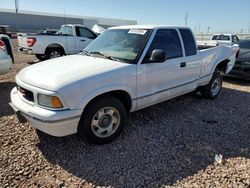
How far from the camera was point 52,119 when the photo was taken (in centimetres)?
315

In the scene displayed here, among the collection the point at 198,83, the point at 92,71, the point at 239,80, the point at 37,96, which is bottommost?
the point at 239,80

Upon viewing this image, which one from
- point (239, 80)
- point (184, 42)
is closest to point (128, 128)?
point (184, 42)

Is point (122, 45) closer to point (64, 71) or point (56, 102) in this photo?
point (64, 71)

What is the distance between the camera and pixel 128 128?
4457mm

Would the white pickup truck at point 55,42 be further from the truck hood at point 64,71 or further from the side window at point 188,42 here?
the side window at point 188,42

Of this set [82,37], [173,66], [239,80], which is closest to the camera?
[173,66]

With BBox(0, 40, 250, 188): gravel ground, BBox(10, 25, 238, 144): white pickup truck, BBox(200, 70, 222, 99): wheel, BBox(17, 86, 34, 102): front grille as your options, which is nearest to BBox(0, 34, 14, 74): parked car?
BBox(0, 40, 250, 188): gravel ground

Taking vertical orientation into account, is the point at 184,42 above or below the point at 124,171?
above

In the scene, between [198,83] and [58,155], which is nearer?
[58,155]

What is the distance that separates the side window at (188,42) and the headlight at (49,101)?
2932mm

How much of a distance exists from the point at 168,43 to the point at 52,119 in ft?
8.61

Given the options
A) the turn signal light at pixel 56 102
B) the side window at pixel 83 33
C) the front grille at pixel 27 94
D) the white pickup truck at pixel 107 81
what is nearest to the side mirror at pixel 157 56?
the white pickup truck at pixel 107 81

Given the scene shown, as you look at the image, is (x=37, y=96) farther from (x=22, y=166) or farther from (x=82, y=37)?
(x=82, y=37)

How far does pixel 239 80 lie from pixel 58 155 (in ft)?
24.4
